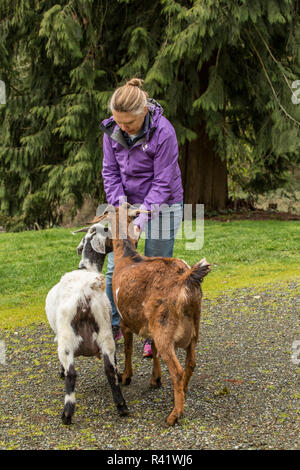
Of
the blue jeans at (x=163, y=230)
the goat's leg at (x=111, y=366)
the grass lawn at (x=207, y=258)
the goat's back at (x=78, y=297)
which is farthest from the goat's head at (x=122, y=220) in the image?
the grass lawn at (x=207, y=258)

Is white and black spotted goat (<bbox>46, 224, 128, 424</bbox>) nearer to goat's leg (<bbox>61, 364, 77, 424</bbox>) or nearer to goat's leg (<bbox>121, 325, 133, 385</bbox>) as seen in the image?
goat's leg (<bbox>61, 364, 77, 424</bbox>)

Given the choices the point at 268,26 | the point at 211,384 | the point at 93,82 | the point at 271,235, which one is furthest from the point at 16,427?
the point at 268,26

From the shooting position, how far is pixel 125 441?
3670 millimetres

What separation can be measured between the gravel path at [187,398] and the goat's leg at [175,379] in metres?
0.08

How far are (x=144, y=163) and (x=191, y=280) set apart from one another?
1372 mm

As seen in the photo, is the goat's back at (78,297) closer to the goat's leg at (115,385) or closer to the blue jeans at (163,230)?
the goat's leg at (115,385)

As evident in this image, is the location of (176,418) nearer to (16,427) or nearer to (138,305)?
(138,305)

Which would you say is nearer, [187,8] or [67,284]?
[67,284]

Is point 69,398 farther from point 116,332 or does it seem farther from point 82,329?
point 116,332

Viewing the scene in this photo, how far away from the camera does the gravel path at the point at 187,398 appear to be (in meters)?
3.69

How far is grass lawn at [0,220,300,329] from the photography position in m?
7.99

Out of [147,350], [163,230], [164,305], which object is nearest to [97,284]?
[164,305]

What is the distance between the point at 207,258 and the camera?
33.4 ft

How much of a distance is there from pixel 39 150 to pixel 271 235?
20.2ft
